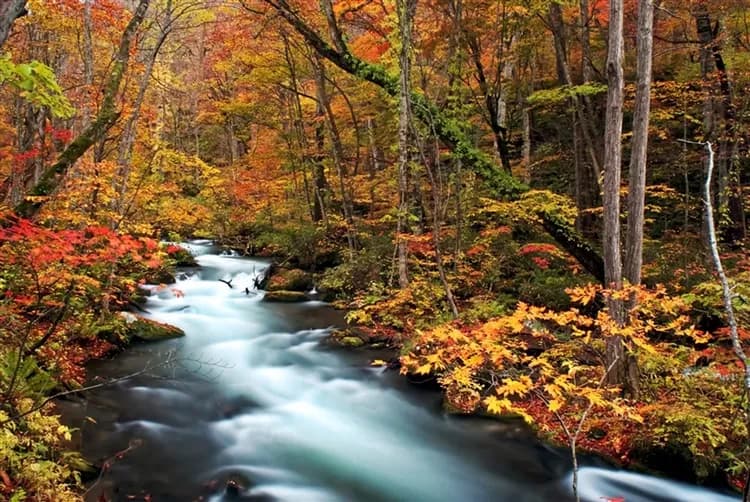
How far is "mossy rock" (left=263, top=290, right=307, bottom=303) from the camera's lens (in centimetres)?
1358

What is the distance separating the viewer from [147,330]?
10.1 meters

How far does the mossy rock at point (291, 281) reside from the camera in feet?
46.6

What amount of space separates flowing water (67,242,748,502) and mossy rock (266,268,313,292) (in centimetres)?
396

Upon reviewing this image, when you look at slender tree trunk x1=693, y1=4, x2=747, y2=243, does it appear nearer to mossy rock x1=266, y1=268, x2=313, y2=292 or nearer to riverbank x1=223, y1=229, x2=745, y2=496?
riverbank x1=223, y1=229, x2=745, y2=496

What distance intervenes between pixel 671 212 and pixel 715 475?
34.9 feet

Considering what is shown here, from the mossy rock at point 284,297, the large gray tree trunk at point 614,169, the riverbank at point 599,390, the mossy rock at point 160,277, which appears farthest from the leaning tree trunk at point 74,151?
the large gray tree trunk at point 614,169

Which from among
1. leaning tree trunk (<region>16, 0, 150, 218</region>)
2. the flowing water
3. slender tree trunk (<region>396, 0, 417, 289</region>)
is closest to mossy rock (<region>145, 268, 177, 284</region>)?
the flowing water

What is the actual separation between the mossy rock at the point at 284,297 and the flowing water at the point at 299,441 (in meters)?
3.27

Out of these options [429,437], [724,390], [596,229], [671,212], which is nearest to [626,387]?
[724,390]

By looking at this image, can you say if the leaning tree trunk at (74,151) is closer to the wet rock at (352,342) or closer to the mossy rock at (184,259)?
the wet rock at (352,342)

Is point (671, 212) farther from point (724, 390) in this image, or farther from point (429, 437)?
point (429, 437)

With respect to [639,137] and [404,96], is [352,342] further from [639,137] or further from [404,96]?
[639,137]

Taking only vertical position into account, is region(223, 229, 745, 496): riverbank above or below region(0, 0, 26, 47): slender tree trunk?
below

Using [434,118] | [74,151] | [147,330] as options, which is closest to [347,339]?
[147,330]
